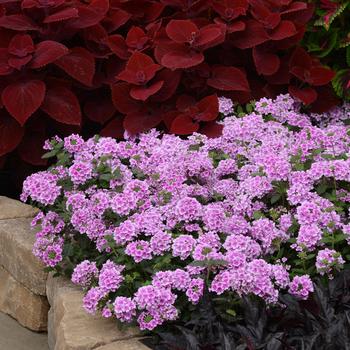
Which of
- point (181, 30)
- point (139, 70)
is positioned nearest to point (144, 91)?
point (139, 70)

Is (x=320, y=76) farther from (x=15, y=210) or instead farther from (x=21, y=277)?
(x=21, y=277)

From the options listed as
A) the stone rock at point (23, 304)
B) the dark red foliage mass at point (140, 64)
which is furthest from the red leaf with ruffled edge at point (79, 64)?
the stone rock at point (23, 304)

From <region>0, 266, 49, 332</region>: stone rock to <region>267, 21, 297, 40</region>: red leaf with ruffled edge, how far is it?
1.48m

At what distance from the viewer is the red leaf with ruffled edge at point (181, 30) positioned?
343 centimetres

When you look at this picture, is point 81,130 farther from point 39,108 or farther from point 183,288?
point 183,288

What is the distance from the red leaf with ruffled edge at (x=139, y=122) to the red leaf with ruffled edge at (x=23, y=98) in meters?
0.38

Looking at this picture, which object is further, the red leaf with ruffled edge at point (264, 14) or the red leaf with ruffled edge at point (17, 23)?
the red leaf with ruffled edge at point (264, 14)

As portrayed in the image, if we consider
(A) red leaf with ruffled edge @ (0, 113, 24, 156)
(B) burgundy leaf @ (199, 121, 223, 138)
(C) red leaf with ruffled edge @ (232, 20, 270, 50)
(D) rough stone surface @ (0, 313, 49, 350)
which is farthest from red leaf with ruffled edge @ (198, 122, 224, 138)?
(D) rough stone surface @ (0, 313, 49, 350)

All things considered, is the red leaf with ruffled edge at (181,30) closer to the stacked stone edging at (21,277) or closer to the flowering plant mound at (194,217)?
the flowering plant mound at (194,217)

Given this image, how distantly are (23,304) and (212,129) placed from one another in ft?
3.33

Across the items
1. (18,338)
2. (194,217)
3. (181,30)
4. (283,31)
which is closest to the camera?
(194,217)

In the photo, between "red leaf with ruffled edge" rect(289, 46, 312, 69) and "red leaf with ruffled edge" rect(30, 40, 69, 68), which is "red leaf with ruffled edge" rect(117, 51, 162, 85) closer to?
"red leaf with ruffled edge" rect(30, 40, 69, 68)

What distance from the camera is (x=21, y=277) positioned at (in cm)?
305

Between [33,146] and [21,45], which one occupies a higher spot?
[21,45]
